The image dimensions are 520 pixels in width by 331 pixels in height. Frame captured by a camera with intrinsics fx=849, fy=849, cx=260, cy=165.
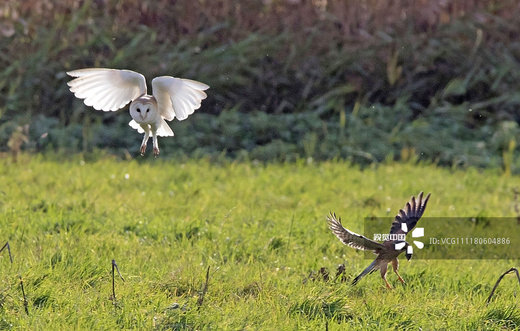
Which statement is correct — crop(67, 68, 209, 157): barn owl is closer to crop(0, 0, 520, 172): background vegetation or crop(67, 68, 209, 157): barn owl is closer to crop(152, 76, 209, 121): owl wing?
crop(152, 76, 209, 121): owl wing

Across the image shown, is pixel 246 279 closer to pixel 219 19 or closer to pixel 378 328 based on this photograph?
pixel 378 328

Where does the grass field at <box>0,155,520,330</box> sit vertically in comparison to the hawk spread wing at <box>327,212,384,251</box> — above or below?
below

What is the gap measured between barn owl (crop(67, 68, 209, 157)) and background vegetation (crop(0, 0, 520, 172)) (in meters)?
6.54

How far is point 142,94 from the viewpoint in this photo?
1939mm

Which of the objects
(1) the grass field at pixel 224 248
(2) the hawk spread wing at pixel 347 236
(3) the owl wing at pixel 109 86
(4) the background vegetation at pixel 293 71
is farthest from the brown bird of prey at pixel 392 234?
(4) the background vegetation at pixel 293 71

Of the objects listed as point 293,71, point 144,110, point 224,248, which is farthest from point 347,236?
point 293,71

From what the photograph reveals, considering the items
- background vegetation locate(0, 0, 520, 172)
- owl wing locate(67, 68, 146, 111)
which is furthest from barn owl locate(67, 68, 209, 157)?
background vegetation locate(0, 0, 520, 172)

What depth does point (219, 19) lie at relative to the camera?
1050 cm

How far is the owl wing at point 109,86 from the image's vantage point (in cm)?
192

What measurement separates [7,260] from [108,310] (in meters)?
0.91

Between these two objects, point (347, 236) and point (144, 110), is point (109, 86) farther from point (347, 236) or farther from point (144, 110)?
point (347, 236)

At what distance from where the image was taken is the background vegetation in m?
8.94

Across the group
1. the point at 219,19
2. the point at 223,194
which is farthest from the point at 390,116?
the point at 223,194

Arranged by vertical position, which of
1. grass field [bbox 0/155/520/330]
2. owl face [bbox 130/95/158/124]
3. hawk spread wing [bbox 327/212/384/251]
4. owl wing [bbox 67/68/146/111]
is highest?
owl wing [bbox 67/68/146/111]
